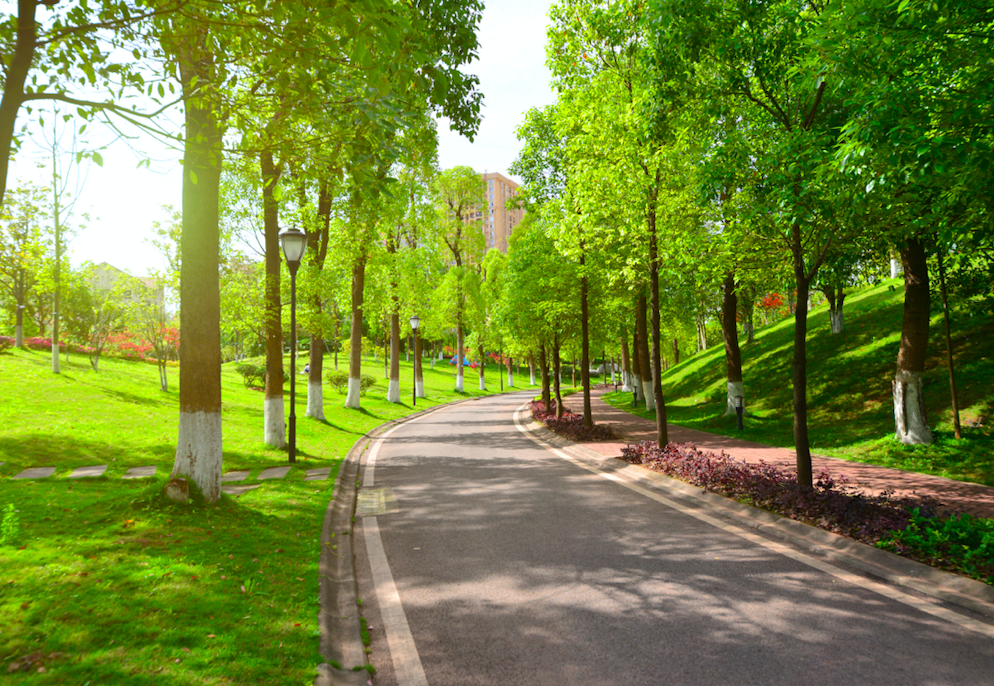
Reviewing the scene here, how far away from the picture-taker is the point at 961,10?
5.07m

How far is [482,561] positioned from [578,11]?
37.3ft

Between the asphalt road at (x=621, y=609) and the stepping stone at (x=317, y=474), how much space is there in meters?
2.90

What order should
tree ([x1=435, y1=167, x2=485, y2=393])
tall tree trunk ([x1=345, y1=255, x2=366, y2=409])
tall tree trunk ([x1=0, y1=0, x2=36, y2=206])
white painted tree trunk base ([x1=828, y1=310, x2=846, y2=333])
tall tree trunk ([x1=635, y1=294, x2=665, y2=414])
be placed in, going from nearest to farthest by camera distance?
tall tree trunk ([x1=0, y1=0, x2=36, y2=206])
tall tree trunk ([x1=635, y1=294, x2=665, y2=414])
white painted tree trunk base ([x1=828, y1=310, x2=846, y2=333])
tall tree trunk ([x1=345, y1=255, x2=366, y2=409])
tree ([x1=435, y1=167, x2=485, y2=393])

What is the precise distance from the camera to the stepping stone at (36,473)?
9352 millimetres

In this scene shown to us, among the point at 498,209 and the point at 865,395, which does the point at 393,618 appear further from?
the point at 498,209

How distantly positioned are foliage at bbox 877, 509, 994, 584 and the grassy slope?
4.79m

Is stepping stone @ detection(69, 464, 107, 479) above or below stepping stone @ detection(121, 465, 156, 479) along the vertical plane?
above

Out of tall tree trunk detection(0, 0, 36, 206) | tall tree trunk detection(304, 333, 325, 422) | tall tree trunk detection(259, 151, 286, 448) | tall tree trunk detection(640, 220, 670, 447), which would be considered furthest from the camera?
tall tree trunk detection(304, 333, 325, 422)

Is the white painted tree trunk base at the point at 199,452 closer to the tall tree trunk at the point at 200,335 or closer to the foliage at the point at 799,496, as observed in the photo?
the tall tree trunk at the point at 200,335

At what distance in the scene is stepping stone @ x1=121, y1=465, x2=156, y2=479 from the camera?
981 cm

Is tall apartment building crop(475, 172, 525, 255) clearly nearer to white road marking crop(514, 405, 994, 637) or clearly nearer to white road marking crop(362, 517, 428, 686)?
white road marking crop(514, 405, 994, 637)

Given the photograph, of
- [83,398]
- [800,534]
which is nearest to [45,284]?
[83,398]

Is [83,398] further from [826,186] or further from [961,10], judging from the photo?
[961,10]

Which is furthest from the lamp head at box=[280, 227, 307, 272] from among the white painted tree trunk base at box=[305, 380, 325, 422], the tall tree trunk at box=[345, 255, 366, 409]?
the tall tree trunk at box=[345, 255, 366, 409]
